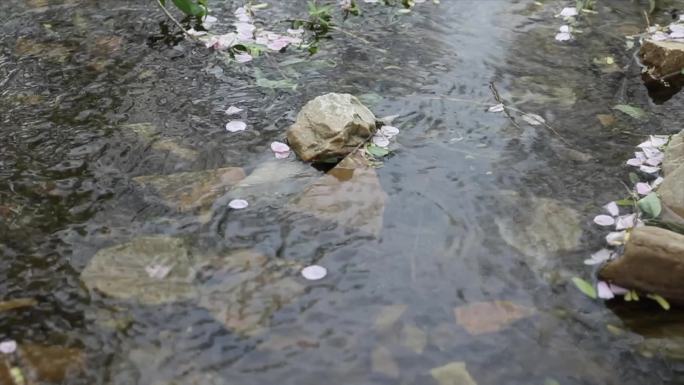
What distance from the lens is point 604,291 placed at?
8.50 ft

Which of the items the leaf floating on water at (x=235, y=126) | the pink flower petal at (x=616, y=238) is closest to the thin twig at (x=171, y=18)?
the leaf floating on water at (x=235, y=126)

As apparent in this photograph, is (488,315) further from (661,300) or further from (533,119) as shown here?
(533,119)

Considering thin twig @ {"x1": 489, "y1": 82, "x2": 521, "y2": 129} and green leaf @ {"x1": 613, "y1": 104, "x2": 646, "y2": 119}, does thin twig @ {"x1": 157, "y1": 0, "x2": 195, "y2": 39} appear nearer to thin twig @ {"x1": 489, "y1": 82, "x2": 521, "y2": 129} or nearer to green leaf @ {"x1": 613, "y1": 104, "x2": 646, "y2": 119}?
thin twig @ {"x1": 489, "y1": 82, "x2": 521, "y2": 129}

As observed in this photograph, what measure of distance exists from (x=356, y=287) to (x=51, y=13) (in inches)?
124

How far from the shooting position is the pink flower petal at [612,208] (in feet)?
9.84

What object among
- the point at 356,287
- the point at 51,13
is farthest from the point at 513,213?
the point at 51,13

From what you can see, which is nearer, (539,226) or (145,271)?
(145,271)

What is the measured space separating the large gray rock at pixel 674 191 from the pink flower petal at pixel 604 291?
54cm

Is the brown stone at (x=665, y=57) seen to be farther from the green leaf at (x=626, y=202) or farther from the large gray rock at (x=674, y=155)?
the green leaf at (x=626, y=202)

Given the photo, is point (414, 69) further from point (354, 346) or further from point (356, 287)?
point (354, 346)

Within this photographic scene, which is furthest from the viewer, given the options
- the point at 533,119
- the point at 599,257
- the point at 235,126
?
the point at 533,119

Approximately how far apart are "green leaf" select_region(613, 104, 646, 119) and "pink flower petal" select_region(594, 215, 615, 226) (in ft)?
3.24

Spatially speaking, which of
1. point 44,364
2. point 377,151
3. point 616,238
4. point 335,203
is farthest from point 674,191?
point 44,364

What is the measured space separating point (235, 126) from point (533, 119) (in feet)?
4.97
